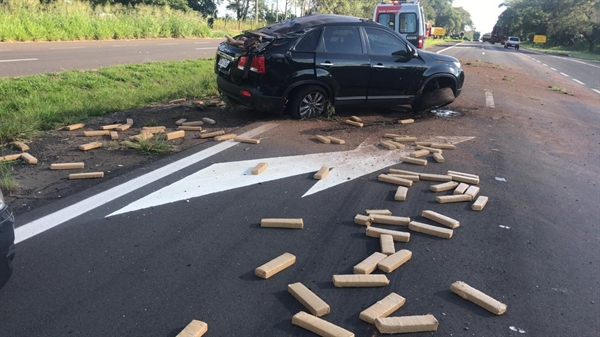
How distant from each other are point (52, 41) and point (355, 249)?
24429 mm

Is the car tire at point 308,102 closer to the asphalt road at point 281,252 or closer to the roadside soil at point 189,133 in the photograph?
the roadside soil at point 189,133

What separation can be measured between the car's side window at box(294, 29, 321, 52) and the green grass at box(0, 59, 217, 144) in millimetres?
3150

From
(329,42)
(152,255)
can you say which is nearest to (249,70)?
(329,42)

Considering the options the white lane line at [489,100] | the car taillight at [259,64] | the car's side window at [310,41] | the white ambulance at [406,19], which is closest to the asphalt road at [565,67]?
the white ambulance at [406,19]

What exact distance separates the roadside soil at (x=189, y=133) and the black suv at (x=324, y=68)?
1.42 feet

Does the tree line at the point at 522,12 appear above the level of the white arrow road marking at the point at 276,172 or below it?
above

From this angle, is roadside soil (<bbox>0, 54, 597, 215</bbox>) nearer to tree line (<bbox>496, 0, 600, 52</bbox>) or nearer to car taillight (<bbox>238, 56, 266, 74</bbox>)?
car taillight (<bbox>238, 56, 266, 74</bbox>)

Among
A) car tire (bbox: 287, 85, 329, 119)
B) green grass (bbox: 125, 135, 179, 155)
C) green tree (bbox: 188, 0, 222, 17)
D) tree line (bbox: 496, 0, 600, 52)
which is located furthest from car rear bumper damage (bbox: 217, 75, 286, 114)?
tree line (bbox: 496, 0, 600, 52)

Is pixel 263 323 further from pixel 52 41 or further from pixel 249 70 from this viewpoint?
pixel 52 41

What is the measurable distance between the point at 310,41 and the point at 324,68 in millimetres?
507

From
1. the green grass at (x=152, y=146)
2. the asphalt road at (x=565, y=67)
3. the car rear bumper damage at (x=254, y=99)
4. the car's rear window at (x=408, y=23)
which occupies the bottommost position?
the green grass at (x=152, y=146)

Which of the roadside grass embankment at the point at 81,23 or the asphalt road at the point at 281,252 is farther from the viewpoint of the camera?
the roadside grass embankment at the point at 81,23

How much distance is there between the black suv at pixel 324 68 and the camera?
26.2 ft

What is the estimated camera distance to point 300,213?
4.87 m
